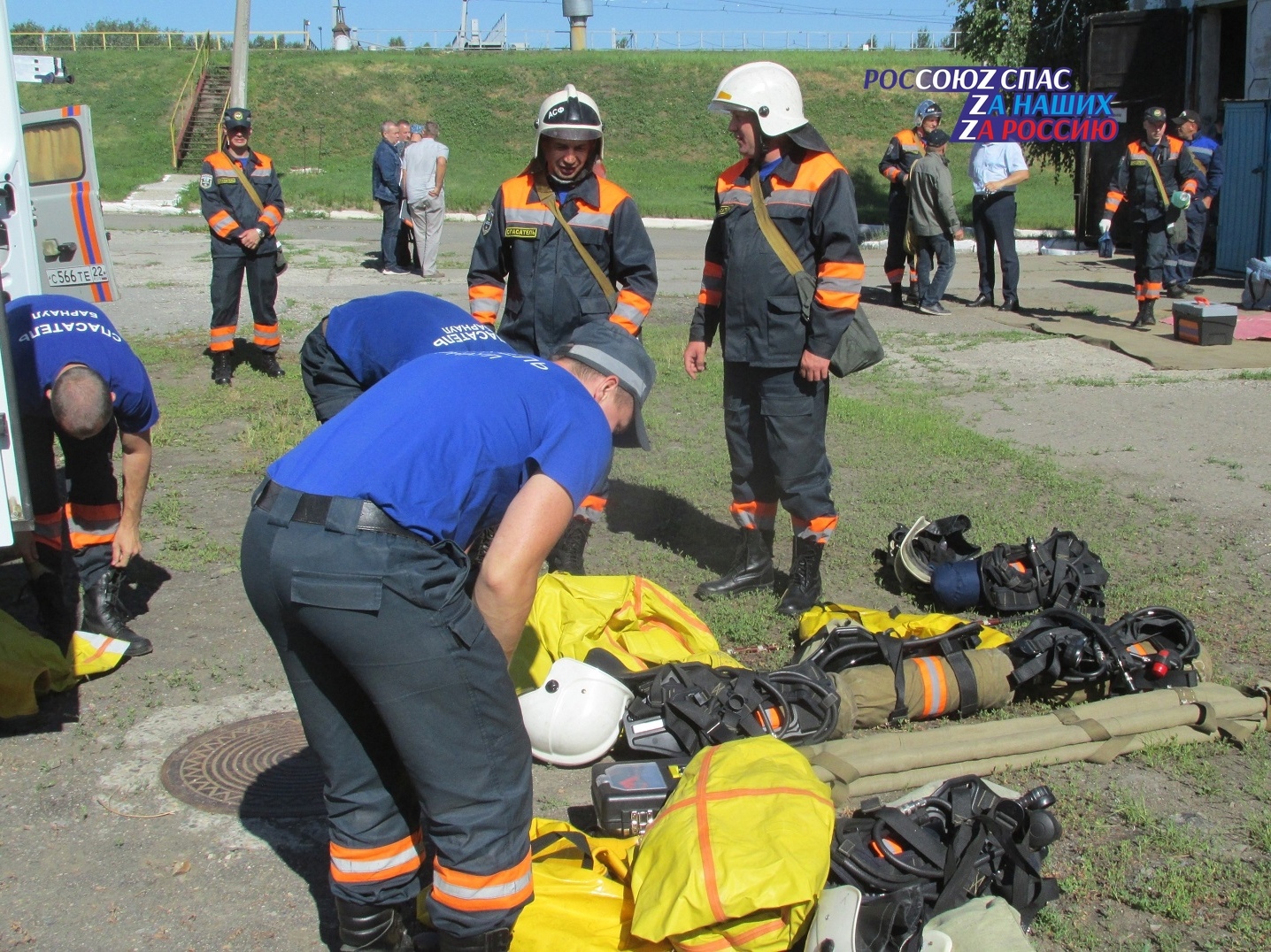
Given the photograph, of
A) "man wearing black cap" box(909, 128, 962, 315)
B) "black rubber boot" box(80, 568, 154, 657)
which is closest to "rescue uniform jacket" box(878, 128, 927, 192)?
"man wearing black cap" box(909, 128, 962, 315)

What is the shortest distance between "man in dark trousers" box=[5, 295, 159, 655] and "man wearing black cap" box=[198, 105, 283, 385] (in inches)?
188

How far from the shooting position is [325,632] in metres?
2.48

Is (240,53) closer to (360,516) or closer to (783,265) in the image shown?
(783,265)

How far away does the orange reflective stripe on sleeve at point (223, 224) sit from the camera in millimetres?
9234

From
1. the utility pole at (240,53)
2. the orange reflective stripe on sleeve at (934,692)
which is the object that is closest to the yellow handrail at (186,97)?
the utility pole at (240,53)

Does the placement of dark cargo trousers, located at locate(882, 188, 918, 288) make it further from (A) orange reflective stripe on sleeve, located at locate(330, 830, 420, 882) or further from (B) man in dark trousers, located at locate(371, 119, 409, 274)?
(A) orange reflective stripe on sleeve, located at locate(330, 830, 420, 882)

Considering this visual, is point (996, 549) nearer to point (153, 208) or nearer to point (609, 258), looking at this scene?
point (609, 258)

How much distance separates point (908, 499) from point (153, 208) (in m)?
22.8

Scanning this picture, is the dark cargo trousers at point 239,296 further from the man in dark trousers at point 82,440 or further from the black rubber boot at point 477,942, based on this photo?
the black rubber boot at point 477,942

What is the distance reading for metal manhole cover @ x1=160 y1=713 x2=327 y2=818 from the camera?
372 cm

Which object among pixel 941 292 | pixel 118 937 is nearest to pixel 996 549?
pixel 118 937

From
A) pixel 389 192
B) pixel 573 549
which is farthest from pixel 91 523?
pixel 389 192

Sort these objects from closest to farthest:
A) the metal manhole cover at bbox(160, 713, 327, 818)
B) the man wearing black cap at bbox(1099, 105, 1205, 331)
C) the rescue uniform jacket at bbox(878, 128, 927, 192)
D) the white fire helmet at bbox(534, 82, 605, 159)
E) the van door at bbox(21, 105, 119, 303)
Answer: the metal manhole cover at bbox(160, 713, 327, 818) → the white fire helmet at bbox(534, 82, 605, 159) → the van door at bbox(21, 105, 119, 303) → the man wearing black cap at bbox(1099, 105, 1205, 331) → the rescue uniform jacket at bbox(878, 128, 927, 192)

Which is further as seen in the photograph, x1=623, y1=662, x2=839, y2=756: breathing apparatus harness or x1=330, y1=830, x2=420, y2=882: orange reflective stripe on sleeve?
x1=623, y1=662, x2=839, y2=756: breathing apparatus harness
